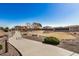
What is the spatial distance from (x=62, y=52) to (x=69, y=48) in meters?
0.09

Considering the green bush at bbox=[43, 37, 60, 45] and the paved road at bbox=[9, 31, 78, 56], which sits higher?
the green bush at bbox=[43, 37, 60, 45]

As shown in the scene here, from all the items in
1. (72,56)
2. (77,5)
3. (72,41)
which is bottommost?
(72,56)

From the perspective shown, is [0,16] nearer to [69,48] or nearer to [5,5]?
[5,5]

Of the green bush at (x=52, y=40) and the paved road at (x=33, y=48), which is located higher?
the green bush at (x=52, y=40)

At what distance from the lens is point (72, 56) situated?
2381 mm

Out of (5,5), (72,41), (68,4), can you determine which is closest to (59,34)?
(72,41)

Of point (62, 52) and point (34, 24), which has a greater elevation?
point (34, 24)

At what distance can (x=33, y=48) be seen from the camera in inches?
95.7

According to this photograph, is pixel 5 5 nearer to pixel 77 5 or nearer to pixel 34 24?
pixel 34 24

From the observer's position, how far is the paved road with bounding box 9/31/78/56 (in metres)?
2.40

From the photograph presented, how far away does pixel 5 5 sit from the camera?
2428 mm

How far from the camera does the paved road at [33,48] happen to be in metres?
2.40

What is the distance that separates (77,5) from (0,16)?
908 millimetres

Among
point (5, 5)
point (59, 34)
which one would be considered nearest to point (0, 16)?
point (5, 5)
